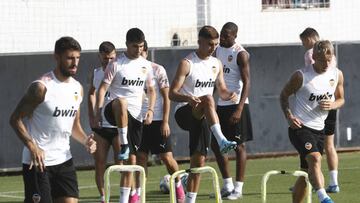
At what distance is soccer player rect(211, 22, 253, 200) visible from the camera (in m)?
16.1

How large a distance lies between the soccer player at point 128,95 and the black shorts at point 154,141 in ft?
2.26

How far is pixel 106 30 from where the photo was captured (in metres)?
25.9

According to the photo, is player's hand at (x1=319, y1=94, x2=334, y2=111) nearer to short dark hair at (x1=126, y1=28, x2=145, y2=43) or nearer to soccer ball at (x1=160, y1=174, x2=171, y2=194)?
short dark hair at (x1=126, y1=28, x2=145, y2=43)

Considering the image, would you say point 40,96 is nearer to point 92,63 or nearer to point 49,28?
point 92,63

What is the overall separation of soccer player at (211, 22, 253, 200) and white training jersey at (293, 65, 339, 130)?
79.9 inches

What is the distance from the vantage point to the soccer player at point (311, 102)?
540 inches

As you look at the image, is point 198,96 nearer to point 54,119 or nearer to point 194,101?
point 194,101

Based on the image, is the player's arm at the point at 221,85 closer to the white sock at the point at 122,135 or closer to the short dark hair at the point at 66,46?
the white sock at the point at 122,135

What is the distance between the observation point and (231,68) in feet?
54.1

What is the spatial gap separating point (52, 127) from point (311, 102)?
4.08 meters

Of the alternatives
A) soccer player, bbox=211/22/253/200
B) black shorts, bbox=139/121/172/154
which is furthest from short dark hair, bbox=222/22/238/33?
black shorts, bbox=139/121/172/154

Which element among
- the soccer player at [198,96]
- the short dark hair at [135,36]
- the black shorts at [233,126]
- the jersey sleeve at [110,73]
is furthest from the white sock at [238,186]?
the short dark hair at [135,36]

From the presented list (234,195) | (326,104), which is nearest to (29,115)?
(326,104)

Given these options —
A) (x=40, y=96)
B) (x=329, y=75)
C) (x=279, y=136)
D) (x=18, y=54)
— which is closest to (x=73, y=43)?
(x=40, y=96)
